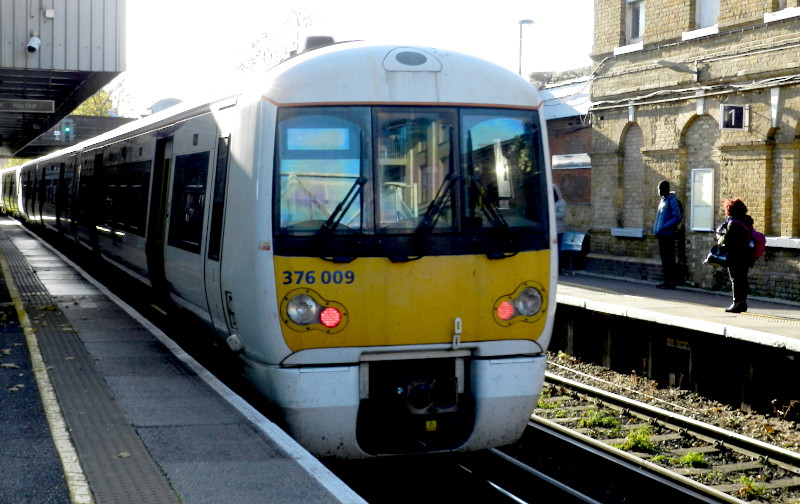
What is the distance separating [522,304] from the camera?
22.8 feet

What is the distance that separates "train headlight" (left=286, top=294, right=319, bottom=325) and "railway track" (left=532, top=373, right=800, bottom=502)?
3039mm

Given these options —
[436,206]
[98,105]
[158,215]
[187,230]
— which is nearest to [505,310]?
[436,206]

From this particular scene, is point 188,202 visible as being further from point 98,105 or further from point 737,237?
point 98,105

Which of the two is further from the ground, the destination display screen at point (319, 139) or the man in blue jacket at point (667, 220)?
the destination display screen at point (319, 139)

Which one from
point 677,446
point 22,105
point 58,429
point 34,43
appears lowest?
point 677,446

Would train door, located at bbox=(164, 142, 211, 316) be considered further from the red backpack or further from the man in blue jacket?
the man in blue jacket

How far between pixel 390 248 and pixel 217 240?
1554mm

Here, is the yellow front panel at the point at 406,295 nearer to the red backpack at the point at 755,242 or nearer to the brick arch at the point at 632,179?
the red backpack at the point at 755,242

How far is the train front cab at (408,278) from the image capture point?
656 cm

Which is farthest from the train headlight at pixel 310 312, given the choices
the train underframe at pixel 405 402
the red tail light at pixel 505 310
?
the red tail light at pixel 505 310

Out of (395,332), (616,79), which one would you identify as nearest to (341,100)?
(395,332)

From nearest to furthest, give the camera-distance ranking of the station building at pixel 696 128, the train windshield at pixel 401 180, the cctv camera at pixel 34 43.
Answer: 1. the train windshield at pixel 401 180
2. the cctv camera at pixel 34 43
3. the station building at pixel 696 128

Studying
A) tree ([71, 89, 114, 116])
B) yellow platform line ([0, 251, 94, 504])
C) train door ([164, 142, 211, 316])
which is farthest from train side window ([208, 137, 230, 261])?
tree ([71, 89, 114, 116])

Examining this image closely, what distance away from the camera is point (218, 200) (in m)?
7.64
